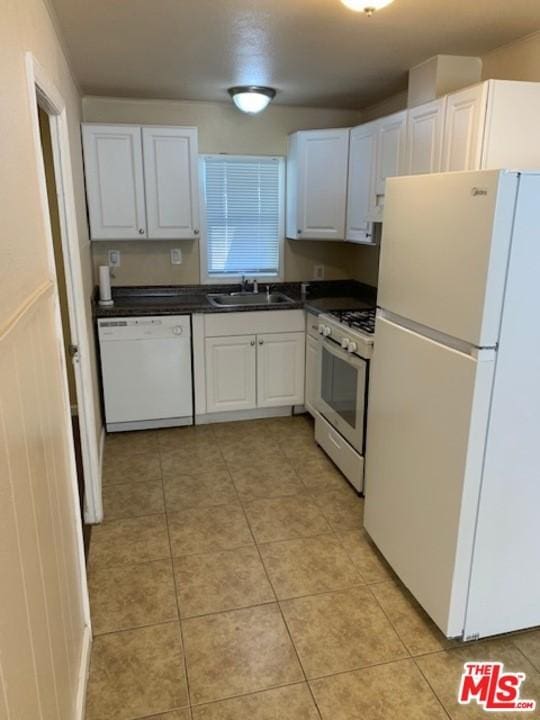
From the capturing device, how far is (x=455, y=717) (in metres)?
1.69

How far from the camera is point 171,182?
366 cm

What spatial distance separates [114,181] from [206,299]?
105cm

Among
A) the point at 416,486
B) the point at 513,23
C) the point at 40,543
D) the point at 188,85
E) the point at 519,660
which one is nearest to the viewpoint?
the point at 40,543

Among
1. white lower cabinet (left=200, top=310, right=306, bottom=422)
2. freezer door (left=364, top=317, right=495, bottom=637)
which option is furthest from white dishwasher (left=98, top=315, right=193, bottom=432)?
freezer door (left=364, top=317, right=495, bottom=637)

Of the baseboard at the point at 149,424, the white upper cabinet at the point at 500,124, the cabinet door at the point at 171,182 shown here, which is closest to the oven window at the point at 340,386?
the baseboard at the point at 149,424

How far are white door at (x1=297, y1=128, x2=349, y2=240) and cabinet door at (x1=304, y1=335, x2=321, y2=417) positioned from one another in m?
0.79

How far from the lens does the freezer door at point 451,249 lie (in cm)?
157

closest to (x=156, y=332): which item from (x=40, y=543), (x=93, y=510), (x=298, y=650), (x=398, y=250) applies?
(x=93, y=510)

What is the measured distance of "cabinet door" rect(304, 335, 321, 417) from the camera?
3.63m

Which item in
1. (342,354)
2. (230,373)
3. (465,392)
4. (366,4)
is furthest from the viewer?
(230,373)

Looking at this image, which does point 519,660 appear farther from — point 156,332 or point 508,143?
point 156,332

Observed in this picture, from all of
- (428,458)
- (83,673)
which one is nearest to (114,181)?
(428,458)

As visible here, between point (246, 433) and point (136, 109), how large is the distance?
2457 mm

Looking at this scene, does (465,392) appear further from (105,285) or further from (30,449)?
(105,285)
